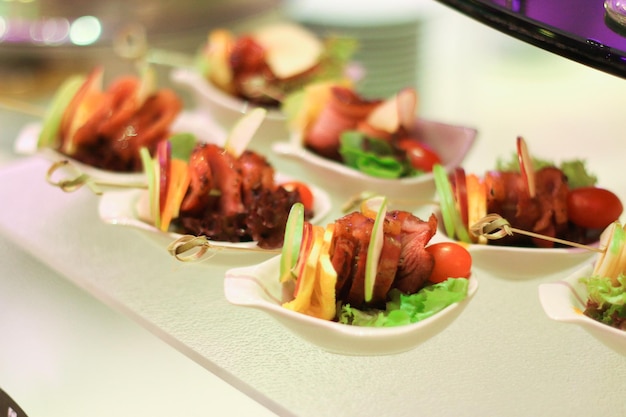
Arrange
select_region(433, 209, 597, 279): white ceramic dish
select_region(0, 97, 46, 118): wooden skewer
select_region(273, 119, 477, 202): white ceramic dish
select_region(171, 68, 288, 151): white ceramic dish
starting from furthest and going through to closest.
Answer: select_region(171, 68, 288, 151): white ceramic dish, select_region(0, 97, 46, 118): wooden skewer, select_region(273, 119, 477, 202): white ceramic dish, select_region(433, 209, 597, 279): white ceramic dish

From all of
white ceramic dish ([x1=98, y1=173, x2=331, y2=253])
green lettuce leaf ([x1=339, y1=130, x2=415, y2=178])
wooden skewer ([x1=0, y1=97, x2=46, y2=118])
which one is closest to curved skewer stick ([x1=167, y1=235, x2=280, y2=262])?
white ceramic dish ([x1=98, y1=173, x2=331, y2=253])

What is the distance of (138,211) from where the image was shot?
5.98ft

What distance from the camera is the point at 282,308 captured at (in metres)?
1.40

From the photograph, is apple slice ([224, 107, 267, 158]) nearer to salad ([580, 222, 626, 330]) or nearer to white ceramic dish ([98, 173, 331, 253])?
white ceramic dish ([98, 173, 331, 253])

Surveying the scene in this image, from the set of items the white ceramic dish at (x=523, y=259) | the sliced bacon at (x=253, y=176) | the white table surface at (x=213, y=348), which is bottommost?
the white table surface at (x=213, y=348)

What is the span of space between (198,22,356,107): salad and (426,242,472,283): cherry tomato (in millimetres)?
1127

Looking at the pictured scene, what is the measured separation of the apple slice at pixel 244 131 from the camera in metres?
1.82

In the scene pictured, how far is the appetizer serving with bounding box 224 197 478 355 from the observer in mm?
1393

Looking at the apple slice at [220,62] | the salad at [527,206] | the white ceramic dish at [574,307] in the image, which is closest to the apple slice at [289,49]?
the apple slice at [220,62]

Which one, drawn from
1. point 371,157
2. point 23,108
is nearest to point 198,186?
point 371,157

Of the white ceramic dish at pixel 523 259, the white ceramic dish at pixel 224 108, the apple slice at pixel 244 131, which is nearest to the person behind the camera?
the white ceramic dish at pixel 523 259

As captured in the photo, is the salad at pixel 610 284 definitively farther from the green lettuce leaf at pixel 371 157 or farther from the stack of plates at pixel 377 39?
the stack of plates at pixel 377 39

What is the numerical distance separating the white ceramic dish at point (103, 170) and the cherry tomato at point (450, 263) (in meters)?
0.93

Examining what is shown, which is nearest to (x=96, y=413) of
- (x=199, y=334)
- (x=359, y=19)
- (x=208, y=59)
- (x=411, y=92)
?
(x=199, y=334)
